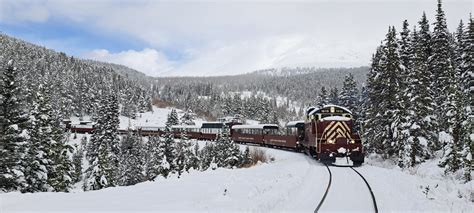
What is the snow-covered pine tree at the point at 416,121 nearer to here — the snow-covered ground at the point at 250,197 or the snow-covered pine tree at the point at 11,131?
the snow-covered ground at the point at 250,197

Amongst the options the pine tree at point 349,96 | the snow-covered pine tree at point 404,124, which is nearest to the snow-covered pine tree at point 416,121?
the snow-covered pine tree at point 404,124

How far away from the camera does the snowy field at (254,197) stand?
10.6m

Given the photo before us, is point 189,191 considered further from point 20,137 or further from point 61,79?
point 61,79

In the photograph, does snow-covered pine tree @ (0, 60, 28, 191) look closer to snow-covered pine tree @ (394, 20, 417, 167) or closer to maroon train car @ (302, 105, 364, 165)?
maroon train car @ (302, 105, 364, 165)

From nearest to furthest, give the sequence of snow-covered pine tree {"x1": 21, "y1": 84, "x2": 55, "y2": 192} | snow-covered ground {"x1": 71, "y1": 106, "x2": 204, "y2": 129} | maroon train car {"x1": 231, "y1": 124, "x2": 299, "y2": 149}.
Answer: snow-covered pine tree {"x1": 21, "y1": 84, "x2": 55, "y2": 192} → maroon train car {"x1": 231, "y1": 124, "x2": 299, "y2": 149} → snow-covered ground {"x1": 71, "y1": 106, "x2": 204, "y2": 129}

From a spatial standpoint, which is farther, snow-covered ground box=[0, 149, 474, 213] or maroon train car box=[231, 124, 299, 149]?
maroon train car box=[231, 124, 299, 149]

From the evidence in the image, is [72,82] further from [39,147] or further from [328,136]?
[328,136]

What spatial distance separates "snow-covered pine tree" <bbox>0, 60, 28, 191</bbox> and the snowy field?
12031mm

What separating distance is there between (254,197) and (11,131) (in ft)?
62.1

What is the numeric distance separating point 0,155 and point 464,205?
24092mm

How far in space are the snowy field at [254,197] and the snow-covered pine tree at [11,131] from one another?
39.5ft

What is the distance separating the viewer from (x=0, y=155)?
23.0 metres

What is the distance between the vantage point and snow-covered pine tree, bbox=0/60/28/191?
75.7ft

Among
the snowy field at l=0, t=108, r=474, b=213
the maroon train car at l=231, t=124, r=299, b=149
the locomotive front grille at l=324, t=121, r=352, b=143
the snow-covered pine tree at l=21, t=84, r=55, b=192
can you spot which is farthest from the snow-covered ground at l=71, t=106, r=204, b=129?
the snowy field at l=0, t=108, r=474, b=213
